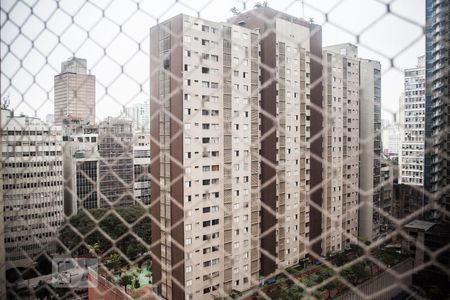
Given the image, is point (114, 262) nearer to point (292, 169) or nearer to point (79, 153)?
point (292, 169)

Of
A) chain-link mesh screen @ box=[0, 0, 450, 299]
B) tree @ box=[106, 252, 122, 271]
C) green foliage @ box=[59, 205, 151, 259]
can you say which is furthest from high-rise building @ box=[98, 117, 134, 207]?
tree @ box=[106, 252, 122, 271]

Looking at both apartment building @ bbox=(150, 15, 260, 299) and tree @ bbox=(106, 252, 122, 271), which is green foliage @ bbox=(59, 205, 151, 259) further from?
apartment building @ bbox=(150, 15, 260, 299)

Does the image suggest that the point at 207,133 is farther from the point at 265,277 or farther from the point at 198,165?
the point at 265,277

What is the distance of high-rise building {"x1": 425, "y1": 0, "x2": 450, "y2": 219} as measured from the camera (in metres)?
0.53

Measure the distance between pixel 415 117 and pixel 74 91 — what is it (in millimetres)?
770

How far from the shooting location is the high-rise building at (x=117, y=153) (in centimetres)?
85

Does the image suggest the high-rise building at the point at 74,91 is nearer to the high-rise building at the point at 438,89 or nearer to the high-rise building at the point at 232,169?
the high-rise building at the point at 438,89

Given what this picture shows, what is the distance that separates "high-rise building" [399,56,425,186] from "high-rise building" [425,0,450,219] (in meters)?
0.02

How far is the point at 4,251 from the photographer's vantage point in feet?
3.24

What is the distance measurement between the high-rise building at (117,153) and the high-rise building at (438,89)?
57cm

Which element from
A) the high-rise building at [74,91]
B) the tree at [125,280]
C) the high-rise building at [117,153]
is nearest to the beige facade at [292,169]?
the high-rise building at [117,153]

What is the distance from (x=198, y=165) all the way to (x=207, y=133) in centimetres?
68

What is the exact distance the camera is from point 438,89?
0.54 meters

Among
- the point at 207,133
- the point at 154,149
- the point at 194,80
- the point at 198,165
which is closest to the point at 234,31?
the point at 194,80
